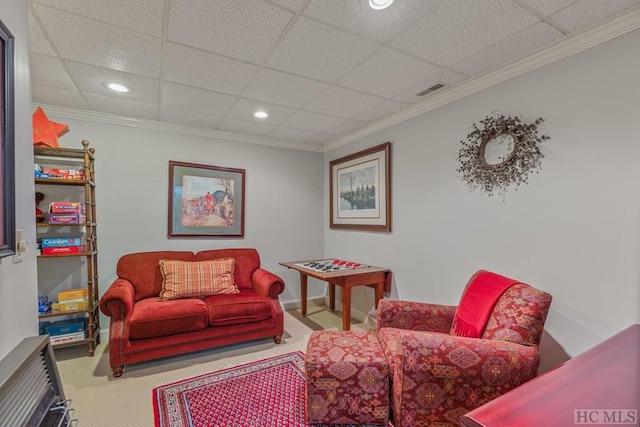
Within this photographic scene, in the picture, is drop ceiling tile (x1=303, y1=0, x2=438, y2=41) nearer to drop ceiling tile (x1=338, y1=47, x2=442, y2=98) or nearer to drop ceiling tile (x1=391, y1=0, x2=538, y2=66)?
drop ceiling tile (x1=391, y1=0, x2=538, y2=66)

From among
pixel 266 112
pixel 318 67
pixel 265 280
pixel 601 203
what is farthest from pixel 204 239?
pixel 601 203

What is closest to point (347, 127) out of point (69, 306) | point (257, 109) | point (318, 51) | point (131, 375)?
point (257, 109)

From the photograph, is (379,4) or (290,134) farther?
(290,134)

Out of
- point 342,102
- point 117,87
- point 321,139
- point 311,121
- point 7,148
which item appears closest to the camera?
point 7,148

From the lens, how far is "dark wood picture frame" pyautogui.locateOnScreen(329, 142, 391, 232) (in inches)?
132

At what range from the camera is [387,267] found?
3320mm

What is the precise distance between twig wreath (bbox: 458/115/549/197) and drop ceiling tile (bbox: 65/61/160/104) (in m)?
2.61

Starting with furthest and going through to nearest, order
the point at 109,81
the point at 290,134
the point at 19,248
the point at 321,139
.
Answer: the point at 321,139, the point at 290,134, the point at 109,81, the point at 19,248

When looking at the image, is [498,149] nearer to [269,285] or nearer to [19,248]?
[269,285]

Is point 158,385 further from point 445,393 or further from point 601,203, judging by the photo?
point 601,203

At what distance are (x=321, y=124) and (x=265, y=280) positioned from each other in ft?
6.15

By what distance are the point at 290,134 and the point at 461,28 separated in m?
2.45

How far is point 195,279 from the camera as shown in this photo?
9.86 ft

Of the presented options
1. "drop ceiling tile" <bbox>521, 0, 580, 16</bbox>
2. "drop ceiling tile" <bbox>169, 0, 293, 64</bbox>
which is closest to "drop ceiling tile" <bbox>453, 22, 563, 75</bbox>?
"drop ceiling tile" <bbox>521, 0, 580, 16</bbox>
